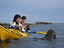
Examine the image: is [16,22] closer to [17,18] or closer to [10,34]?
[17,18]

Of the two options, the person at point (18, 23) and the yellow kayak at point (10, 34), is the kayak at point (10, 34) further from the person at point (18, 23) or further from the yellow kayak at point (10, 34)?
the person at point (18, 23)

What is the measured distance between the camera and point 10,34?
21.1m

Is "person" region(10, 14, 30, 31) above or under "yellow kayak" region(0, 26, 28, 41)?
above

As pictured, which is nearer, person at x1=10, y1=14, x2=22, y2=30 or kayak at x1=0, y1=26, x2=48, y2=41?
kayak at x1=0, y1=26, x2=48, y2=41

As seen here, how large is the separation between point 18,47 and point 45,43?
2.62m

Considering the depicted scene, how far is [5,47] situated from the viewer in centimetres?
1809

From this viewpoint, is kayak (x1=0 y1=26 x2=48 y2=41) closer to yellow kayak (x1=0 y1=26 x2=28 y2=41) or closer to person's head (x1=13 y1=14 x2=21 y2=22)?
yellow kayak (x1=0 y1=26 x2=28 y2=41)

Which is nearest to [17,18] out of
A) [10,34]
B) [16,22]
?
[16,22]

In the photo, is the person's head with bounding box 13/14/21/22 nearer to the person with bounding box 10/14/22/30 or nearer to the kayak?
the person with bounding box 10/14/22/30

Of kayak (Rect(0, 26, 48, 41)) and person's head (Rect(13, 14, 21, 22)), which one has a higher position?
person's head (Rect(13, 14, 21, 22))

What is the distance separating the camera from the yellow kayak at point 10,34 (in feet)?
67.1

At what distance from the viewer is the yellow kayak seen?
805 inches

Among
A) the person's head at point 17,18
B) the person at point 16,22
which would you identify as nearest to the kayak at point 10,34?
the person at point 16,22

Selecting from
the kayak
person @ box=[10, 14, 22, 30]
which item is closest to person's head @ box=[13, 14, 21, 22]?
person @ box=[10, 14, 22, 30]
